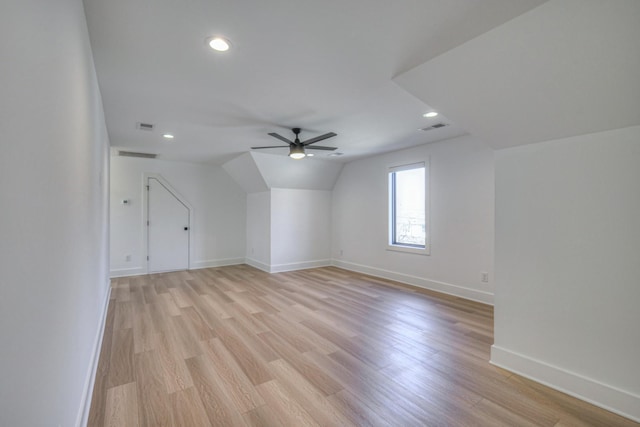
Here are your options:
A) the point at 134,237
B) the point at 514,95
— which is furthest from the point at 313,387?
the point at 134,237

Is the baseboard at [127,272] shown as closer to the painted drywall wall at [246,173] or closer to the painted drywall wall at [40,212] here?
the painted drywall wall at [246,173]

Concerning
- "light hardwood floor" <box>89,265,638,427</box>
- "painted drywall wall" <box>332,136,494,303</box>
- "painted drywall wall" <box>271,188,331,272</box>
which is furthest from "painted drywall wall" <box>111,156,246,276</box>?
"painted drywall wall" <box>332,136,494,303</box>

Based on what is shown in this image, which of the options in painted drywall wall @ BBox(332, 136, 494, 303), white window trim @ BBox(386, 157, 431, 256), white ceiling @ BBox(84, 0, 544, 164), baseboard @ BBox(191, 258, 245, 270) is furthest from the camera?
baseboard @ BBox(191, 258, 245, 270)

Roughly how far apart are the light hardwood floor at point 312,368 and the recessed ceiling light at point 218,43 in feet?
7.97

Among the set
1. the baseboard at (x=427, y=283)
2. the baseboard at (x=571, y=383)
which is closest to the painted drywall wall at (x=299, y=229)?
the baseboard at (x=427, y=283)

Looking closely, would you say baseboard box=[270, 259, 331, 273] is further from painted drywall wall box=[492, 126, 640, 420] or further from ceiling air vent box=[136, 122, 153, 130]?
painted drywall wall box=[492, 126, 640, 420]

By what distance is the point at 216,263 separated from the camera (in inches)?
262

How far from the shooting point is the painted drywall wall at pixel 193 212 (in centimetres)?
550

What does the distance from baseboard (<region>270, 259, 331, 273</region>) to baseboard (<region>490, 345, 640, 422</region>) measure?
14.3 feet

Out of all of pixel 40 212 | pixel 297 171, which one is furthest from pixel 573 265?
pixel 297 171

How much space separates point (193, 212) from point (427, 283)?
5.09 m

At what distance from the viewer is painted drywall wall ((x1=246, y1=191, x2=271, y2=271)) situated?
242 inches

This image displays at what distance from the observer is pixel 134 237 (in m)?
5.65

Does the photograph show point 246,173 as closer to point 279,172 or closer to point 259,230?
point 279,172
